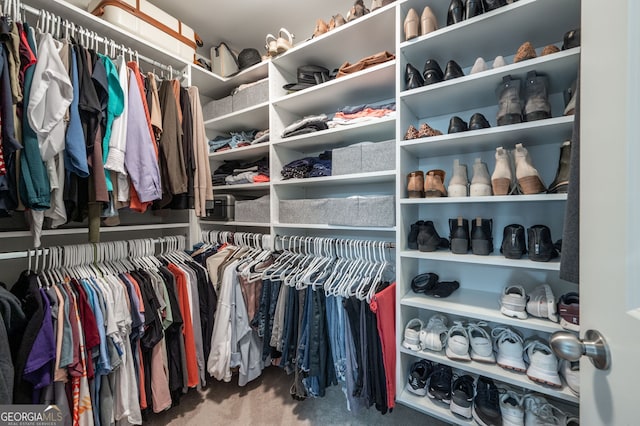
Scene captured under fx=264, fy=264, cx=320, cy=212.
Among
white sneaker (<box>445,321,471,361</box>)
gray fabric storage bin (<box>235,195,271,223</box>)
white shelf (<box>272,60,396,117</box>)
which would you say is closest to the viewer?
white sneaker (<box>445,321,471,361</box>)

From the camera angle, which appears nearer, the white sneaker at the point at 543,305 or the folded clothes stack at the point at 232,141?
the white sneaker at the point at 543,305

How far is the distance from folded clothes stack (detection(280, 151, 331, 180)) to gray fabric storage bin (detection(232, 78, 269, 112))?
0.49 m

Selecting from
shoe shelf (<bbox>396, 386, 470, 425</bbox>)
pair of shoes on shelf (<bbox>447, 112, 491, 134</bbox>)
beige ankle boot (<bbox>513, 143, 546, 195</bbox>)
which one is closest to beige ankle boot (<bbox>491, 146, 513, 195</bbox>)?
beige ankle boot (<bbox>513, 143, 546, 195</bbox>)

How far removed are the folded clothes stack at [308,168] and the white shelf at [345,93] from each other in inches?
14.8

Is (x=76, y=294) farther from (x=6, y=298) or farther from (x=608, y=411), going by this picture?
(x=608, y=411)

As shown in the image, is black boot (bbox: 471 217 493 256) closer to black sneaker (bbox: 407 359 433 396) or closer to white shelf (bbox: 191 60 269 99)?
black sneaker (bbox: 407 359 433 396)

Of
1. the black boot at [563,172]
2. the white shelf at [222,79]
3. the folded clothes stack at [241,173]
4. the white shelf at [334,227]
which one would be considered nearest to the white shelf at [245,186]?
the folded clothes stack at [241,173]

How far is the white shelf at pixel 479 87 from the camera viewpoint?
97cm

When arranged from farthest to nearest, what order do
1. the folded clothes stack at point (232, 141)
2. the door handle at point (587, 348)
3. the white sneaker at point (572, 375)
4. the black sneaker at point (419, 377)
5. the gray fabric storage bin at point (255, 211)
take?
1. the folded clothes stack at point (232, 141)
2. the gray fabric storage bin at point (255, 211)
3. the black sneaker at point (419, 377)
4. the white sneaker at point (572, 375)
5. the door handle at point (587, 348)

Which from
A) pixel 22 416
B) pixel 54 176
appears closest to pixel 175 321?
pixel 22 416

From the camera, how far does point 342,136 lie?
5.25 ft

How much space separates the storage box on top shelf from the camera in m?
1.33

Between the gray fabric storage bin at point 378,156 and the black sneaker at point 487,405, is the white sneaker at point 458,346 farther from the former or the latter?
the gray fabric storage bin at point 378,156

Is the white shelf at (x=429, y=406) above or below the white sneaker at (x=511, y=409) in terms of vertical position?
below
